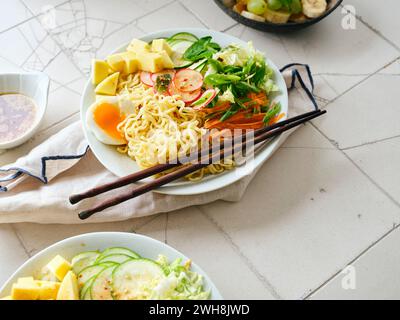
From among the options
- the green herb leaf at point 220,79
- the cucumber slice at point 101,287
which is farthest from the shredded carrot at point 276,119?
the cucumber slice at point 101,287

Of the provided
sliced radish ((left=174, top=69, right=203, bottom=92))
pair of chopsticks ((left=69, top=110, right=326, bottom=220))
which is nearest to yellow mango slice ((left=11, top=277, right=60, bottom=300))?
pair of chopsticks ((left=69, top=110, right=326, bottom=220))

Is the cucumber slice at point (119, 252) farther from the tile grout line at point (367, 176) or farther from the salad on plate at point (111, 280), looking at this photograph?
the tile grout line at point (367, 176)

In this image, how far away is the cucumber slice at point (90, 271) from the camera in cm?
165

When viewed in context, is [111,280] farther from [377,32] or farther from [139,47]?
[377,32]

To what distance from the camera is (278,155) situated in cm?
225

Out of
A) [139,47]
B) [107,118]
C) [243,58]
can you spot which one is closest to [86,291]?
[107,118]

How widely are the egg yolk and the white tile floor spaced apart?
0.37 meters

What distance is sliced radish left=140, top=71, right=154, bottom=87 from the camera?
2.21m

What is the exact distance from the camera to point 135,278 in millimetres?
1651

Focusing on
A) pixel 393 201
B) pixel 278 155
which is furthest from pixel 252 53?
pixel 393 201

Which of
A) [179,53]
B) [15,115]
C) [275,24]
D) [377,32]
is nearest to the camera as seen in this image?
[15,115]

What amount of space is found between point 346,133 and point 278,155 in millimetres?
387

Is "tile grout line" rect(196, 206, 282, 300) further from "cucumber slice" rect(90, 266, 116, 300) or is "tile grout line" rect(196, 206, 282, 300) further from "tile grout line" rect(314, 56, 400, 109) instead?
"tile grout line" rect(314, 56, 400, 109)
